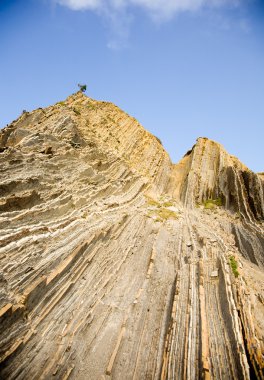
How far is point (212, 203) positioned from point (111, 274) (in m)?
17.5

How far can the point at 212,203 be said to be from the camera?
92.4ft

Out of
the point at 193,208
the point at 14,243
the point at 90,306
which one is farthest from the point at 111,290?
the point at 193,208

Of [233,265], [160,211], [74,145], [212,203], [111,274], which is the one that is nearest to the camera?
[111,274]

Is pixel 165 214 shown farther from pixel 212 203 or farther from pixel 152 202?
pixel 212 203

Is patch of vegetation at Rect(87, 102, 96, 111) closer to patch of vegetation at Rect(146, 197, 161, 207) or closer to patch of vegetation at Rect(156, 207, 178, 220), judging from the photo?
patch of vegetation at Rect(146, 197, 161, 207)

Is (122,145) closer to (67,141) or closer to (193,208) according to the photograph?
(67,141)

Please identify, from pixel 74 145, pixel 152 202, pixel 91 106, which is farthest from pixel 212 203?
pixel 91 106

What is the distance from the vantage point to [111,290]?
535 inches

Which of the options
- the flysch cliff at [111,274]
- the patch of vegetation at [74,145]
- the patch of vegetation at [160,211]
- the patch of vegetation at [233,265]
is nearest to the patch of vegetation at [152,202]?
the patch of vegetation at [160,211]

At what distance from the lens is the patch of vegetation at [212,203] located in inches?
1078

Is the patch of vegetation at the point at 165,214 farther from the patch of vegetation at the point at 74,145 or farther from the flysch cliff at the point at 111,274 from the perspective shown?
the patch of vegetation at the point at 74,145

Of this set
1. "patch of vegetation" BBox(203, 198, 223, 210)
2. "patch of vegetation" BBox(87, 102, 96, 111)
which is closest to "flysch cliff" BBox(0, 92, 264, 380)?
"patch of vegetation" BBox(203, 198, 223, 210)

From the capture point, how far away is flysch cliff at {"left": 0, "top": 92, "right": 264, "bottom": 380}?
33.4 feet

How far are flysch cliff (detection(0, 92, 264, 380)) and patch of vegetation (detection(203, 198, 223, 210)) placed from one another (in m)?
1.45
